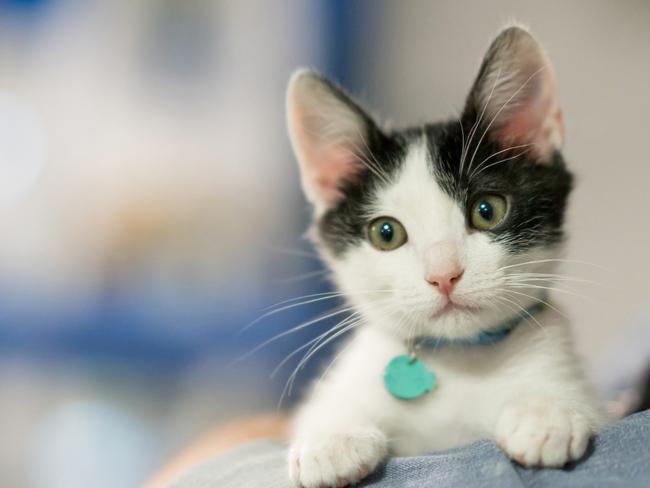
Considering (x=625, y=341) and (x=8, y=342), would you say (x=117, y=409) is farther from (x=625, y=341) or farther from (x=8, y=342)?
(x=625, y=341)

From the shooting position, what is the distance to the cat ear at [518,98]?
3.66ft

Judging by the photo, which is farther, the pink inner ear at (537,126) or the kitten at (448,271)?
the pink inner ear at (537,126)

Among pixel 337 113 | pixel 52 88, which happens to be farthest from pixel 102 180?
pixel 337 113

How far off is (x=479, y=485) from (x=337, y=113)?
0.80 m

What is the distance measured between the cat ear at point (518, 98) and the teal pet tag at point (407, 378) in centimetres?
44

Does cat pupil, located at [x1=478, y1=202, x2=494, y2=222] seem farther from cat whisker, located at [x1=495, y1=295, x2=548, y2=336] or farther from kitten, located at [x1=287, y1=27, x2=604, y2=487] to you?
cat whisker, located at [x1=495, y1=295, x2=548, y2=336]

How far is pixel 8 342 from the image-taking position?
8.05 ft

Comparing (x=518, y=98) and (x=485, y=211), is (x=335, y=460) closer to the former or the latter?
(x=485, y=211)

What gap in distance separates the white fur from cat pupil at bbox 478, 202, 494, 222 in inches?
1.5

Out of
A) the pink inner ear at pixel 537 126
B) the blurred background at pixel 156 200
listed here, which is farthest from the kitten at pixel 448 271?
the blurred background at pixel 156 200

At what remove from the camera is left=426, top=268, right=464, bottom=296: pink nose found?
0.96 meters

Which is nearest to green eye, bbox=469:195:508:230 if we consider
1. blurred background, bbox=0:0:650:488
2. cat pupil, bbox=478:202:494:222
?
cat pupil, bbox=478:202:494:222

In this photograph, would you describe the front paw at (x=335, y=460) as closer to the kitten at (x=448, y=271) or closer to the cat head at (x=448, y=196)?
the kitten at (x=448, y=271)

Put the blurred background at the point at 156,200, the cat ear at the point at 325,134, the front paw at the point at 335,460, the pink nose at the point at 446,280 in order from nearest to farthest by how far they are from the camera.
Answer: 1. the front paw at the point at 335,460
2. the pink nose at the point at 446,280
3. the cat ear at the point at 325,134
4. the blurred background at the point at 156,200
